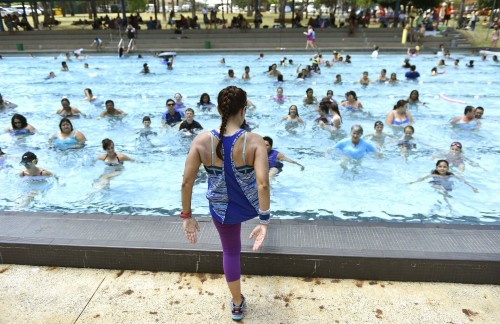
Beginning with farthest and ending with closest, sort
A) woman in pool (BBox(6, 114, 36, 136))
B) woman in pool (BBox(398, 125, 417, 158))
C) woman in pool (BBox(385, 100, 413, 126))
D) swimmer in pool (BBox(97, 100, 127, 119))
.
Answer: swimmer in pool (BBox(97, 100, 127, 119))
woman in pool (BBox(385, 100, 413, 126))
woman in pool (BBox(6, 114, 36, 136))
woman in pool (BBox(398, 125, 417, 158))

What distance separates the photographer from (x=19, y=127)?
10375mm

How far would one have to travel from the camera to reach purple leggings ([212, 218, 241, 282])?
2.98 m

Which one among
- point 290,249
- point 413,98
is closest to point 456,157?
point 413,98

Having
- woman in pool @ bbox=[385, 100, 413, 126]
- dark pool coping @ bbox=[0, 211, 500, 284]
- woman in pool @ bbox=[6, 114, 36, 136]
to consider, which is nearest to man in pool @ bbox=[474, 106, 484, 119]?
woman in pool @ bbox=[385, 100, 413, 126]

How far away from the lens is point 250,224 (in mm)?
4484

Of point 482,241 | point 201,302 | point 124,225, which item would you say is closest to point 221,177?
point 201,302

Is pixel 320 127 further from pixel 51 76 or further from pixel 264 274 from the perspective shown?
pixel 51 76

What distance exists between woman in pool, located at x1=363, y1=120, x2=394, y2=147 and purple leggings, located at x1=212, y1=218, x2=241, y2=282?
24.5 ft

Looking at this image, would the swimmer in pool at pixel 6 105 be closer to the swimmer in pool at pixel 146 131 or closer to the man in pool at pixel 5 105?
the man in pool at pixel 5 105

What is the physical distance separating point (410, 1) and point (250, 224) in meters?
36.9

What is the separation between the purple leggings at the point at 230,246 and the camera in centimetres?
298

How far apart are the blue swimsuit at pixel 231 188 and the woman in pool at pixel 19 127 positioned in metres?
9.50

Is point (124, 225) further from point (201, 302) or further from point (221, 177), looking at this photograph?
point (221, 177)

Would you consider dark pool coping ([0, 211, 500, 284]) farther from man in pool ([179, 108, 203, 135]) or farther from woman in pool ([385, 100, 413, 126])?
woman in pool ([385, 100, 413, 126])
